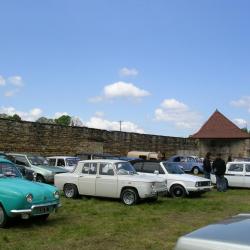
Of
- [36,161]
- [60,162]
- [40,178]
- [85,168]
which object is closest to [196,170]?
[60,162]

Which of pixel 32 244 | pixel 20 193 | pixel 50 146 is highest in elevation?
pixel 50 146

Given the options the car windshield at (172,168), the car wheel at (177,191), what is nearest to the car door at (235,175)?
the car windshield at (172,168)

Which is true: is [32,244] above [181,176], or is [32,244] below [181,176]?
below

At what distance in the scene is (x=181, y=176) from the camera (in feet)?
60.7

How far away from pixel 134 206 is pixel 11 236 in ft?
19.1

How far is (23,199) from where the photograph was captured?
32.9 ft

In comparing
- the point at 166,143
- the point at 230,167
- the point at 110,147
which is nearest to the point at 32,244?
the point at 230,167

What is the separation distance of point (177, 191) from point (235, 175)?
17.4 ft

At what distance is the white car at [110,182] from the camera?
599 inches

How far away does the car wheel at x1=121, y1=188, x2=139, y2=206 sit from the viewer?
599 inches

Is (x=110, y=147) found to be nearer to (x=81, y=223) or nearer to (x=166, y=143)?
(x=166, y=143)

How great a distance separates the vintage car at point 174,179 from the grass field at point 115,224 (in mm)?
1216

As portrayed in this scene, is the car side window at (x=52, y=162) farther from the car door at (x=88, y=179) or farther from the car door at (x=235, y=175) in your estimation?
the car door at (x=235, y=175)

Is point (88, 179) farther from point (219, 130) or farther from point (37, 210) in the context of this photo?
point (219, 130)
